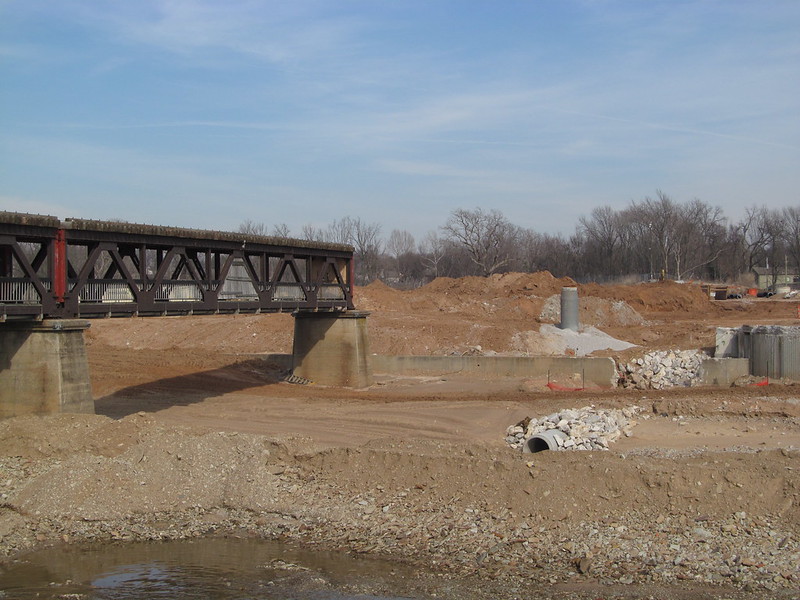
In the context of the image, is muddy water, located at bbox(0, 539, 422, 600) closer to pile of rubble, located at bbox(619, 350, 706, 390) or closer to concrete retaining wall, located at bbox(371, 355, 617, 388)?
concrete retaining wall, located at bbox(371, 355, 617, 388)

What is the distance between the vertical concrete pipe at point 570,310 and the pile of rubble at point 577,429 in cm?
1944

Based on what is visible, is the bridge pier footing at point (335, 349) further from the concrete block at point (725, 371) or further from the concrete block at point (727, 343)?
the concrete block at point (727, 343)

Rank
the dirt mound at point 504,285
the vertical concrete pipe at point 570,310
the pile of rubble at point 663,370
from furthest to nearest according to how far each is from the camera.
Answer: the dirt mound at point 504,285 < the vertical concrete pipe at point 570,310 < the pile of rubble at point 663,370

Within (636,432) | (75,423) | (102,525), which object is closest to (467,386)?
(636,432)

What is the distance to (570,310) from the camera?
145 feet

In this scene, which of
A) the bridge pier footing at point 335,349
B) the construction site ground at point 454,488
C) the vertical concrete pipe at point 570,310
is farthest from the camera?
the vertical concrete pipe at point 570,310

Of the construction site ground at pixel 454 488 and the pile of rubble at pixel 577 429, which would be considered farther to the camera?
the pile of rubble at pixel 577 429

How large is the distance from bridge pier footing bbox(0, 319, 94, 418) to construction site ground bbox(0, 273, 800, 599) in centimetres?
113

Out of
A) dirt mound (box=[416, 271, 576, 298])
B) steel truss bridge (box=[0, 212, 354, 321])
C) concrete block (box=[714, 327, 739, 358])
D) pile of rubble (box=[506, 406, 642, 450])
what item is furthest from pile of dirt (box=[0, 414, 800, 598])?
dirt mound (box=[416, 271, 576, 298])

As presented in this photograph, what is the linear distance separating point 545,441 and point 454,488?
4065mm

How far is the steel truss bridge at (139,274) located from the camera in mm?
22172

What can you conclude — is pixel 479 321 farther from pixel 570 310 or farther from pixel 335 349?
pixel 335 349

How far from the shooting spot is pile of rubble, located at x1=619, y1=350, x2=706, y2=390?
34.2 m

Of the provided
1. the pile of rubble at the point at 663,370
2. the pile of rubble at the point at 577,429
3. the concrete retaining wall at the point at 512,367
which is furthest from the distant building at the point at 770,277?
the pile of rubble at the point at 577,429
